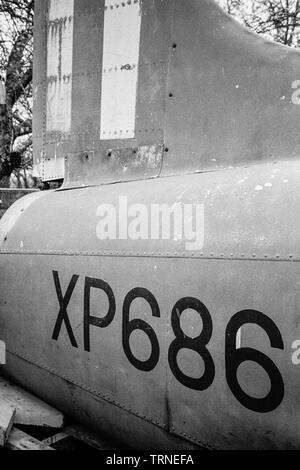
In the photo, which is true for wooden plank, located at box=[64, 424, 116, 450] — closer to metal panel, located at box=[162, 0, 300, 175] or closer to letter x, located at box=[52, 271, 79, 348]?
letter x, located at box=[52, 271, 79, 348]

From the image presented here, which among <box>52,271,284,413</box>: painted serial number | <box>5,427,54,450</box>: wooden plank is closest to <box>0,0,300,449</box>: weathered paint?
<box>52,271,284,413</box>: painted serial number

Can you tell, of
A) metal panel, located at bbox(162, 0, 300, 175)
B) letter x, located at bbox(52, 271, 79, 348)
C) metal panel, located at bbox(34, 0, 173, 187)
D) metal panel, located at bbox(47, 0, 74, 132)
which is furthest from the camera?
metal panel, located at bbox(47, 0, 74, 132)

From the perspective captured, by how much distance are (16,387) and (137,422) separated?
1.12 meters

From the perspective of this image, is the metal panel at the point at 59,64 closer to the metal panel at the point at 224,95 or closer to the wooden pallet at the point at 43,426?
the metal panel at the point at 224,95

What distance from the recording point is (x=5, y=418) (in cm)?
251

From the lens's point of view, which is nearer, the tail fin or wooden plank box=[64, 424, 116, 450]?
the tail fin

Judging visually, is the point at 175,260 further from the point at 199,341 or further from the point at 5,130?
the point at 5,130

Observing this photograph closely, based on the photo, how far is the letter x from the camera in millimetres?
2518

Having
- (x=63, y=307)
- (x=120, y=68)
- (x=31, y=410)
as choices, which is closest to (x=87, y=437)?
(x=31, y=410)

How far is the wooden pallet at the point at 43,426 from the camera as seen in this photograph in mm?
2547

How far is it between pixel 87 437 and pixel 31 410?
0.36m

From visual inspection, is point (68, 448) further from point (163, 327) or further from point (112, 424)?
point (163, 327)

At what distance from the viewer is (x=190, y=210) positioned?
2.13m

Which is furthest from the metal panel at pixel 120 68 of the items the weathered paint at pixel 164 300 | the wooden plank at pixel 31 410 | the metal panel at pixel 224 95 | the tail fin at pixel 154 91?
the wooden plank at pixel 31 410
